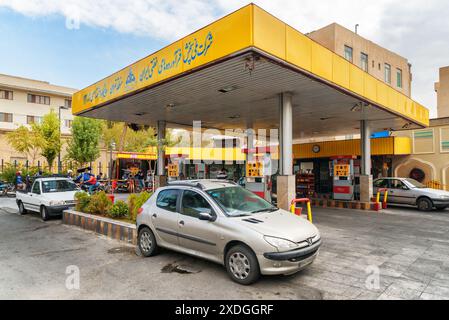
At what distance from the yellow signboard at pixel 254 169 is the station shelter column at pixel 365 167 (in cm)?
604

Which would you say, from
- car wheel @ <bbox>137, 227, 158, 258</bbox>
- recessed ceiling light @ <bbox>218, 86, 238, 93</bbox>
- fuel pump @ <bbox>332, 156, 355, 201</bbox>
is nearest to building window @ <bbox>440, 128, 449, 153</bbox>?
fuel pump @ <bbox>332, 156, 355, 201</bbox>

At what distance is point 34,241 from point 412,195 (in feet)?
46.8

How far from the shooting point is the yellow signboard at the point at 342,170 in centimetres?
1391

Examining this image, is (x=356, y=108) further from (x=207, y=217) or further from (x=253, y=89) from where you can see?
(x=207, y=217)

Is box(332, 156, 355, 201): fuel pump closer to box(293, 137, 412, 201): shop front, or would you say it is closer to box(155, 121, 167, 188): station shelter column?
box(293, 137, 412, 201): shop front

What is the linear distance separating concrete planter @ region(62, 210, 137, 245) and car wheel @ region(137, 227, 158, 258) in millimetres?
981

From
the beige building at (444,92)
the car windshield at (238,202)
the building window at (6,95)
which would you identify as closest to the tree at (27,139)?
the building window at (6,95)

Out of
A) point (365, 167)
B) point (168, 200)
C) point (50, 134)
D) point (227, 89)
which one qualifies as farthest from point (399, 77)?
point (50, 134)

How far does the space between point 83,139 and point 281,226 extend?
26.3m

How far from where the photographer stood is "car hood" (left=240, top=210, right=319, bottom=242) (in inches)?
176

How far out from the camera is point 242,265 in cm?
455

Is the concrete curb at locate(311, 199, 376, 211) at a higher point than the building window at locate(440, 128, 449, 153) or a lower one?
lower
